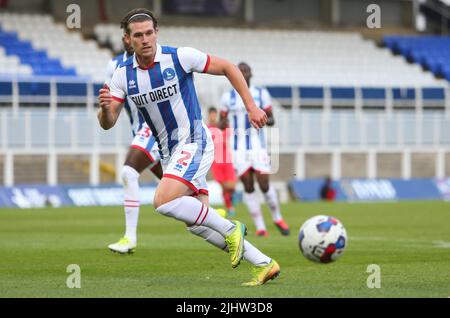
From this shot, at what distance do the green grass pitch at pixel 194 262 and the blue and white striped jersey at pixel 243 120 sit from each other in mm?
1429

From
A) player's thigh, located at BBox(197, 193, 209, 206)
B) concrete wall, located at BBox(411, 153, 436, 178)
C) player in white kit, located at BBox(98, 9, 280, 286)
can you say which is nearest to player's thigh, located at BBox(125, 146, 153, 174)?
player in white kit, located at BBox(98, 9, 280, 286)

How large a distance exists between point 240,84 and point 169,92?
0.79 metres

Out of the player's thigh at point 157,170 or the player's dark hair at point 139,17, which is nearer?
the player's dark hair at point 139,17

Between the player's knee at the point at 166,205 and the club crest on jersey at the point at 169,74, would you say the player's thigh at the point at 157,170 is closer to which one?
the club crest on jersey at the point at 169,74

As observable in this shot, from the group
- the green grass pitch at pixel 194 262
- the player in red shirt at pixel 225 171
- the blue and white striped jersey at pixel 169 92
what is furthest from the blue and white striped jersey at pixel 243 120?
the blue and white striped jersey at pixel 169 92

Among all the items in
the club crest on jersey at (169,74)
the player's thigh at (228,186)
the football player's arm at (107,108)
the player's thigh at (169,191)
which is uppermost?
the club crest on jersey at (169,74)

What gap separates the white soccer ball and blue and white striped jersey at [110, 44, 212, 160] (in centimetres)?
144

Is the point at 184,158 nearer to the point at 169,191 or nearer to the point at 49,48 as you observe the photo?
the point at 169,191

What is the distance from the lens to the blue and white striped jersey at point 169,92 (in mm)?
9938

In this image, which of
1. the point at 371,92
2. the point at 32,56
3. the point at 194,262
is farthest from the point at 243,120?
the point at 371,92

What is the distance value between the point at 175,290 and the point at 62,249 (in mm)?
5511

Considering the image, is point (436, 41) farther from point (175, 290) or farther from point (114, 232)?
point (175, 290)

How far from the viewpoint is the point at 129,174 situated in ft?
45.4
